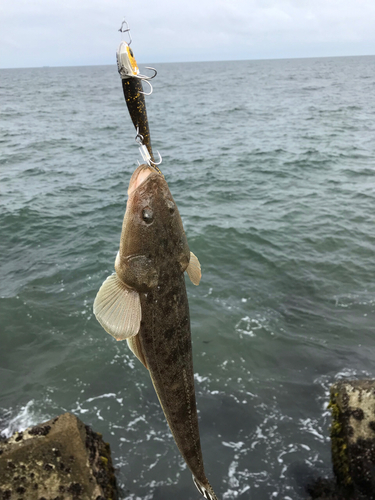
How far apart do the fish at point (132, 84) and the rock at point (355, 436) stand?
15.8ft

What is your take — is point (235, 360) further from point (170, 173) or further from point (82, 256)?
point (170, 173)

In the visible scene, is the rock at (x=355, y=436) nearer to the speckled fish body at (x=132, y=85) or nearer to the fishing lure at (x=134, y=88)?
the fishing lure at (x=134, y=88)

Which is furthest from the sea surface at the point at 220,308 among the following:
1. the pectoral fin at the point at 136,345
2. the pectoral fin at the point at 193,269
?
the pectoral fin at the point at 193,269

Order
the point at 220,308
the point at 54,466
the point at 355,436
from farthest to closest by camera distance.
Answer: the point at 220,308, the point at 355,436, the point at 54,466

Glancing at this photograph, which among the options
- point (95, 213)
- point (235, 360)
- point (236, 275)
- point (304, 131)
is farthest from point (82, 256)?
point (304, 131)

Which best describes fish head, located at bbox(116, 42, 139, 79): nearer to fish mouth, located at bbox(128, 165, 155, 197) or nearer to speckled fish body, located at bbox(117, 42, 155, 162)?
speckled fish body, located at bbox(117, 42, 155, 162)

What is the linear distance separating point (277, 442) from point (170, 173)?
16767 millimetres

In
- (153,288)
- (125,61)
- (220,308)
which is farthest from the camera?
(220,308)

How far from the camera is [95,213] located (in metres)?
16.9

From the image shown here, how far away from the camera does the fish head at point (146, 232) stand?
2.85 meters

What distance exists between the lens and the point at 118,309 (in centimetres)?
285

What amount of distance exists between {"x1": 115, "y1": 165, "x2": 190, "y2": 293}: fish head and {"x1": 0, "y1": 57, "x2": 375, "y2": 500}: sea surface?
16.6ft

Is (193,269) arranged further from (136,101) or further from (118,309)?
(136,101)

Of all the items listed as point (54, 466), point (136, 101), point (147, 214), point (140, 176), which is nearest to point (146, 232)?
point (147, 214)
